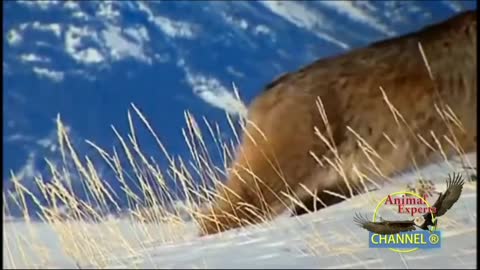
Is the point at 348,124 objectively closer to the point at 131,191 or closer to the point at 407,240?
the point at 407,240

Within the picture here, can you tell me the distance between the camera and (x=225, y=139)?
7.88 ft

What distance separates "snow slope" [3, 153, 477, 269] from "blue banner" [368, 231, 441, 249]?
19 millimetres

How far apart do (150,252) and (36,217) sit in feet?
1.20

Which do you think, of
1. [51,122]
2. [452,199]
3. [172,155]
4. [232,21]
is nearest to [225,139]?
[172,155]

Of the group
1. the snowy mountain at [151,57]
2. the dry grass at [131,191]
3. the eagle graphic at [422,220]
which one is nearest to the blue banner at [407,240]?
the eagle graphic at [422,220]

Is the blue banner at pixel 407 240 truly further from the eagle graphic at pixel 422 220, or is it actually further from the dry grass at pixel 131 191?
the dry grass at pixel 131 191

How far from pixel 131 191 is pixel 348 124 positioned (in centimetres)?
70

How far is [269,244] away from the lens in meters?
2.23

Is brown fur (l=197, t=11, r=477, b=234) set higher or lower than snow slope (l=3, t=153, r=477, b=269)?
higher

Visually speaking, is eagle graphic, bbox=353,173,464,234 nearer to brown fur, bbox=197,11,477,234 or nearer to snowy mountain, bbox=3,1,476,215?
brown fur, bbox=197,11,477,234

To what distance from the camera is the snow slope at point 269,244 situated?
212 cm

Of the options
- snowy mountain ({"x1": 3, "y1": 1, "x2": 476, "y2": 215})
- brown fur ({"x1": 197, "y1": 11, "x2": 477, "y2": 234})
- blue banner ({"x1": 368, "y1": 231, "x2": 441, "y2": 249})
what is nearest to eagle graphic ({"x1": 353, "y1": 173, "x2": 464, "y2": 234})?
blue banner ({"x1": 368, "y1": 231, "x2": 441, "y2": 249})

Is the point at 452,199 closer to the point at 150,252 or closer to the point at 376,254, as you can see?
the point at 376,254

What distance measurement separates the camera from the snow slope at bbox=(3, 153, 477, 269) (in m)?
2.12
